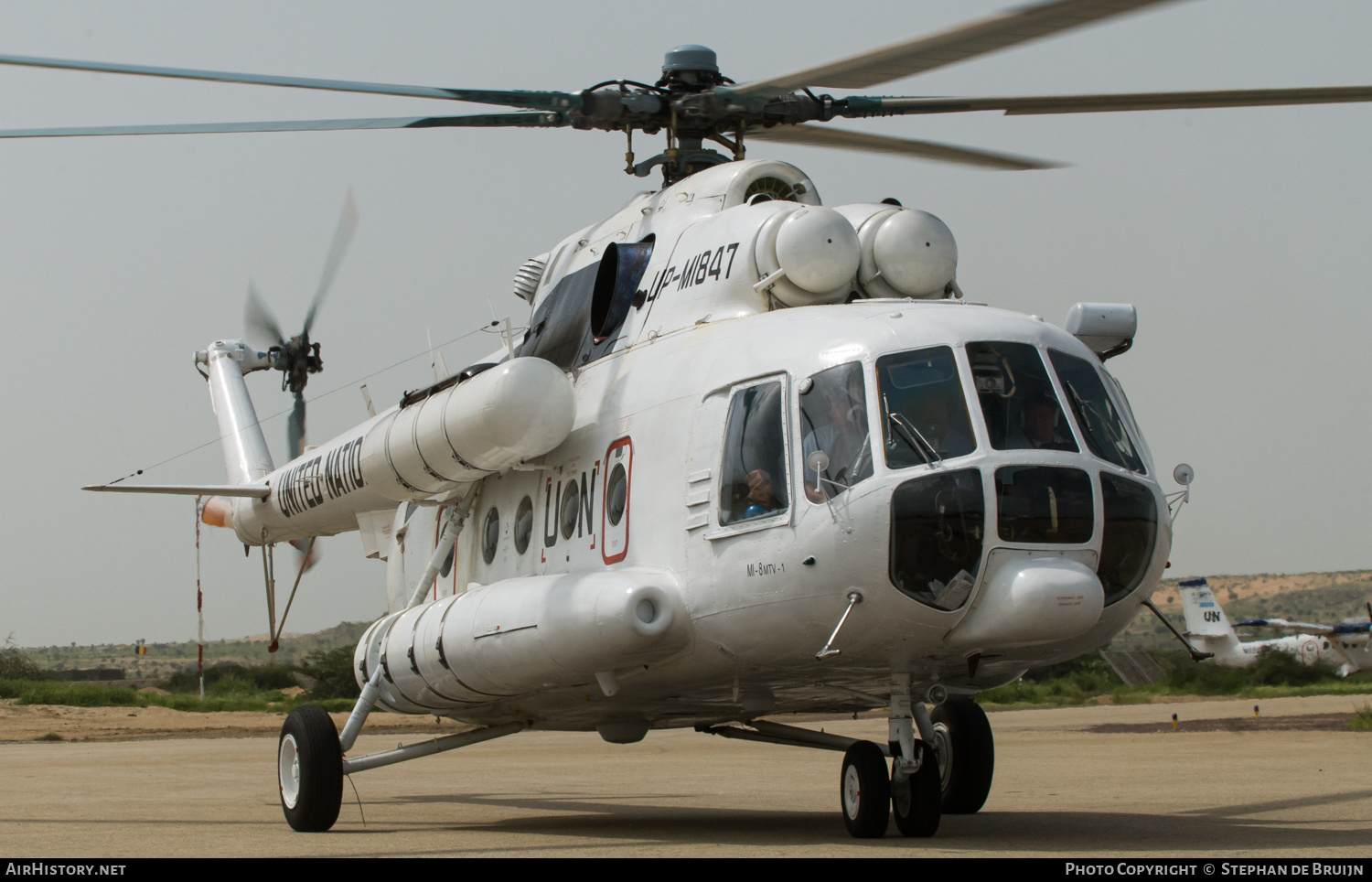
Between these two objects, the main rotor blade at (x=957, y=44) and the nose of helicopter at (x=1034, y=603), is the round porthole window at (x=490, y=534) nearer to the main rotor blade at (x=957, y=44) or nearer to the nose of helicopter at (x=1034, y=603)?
the main rotor blade at (x=957, y=44)

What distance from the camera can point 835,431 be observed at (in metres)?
7.98

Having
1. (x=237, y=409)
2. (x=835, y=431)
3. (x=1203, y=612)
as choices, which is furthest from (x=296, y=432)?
(x=1203, y=612)

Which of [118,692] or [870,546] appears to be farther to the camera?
[118,692]

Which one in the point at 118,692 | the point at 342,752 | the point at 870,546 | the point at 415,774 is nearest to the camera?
the point at 870,546

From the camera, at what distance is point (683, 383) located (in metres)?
9.05

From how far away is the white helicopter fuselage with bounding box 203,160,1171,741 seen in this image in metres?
7.54

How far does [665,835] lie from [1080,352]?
173 inches

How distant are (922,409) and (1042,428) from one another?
708mm

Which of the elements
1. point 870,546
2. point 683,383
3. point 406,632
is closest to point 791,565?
point 870,546

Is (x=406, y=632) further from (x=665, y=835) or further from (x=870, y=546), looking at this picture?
(x=870, y=546)

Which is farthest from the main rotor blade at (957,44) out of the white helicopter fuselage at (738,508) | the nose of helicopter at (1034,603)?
the nose of helicopter at (1034,603)

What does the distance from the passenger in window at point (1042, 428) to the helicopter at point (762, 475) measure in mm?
21

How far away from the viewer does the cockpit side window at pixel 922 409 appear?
765cm

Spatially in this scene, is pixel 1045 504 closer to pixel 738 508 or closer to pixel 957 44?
pixel 738 508
